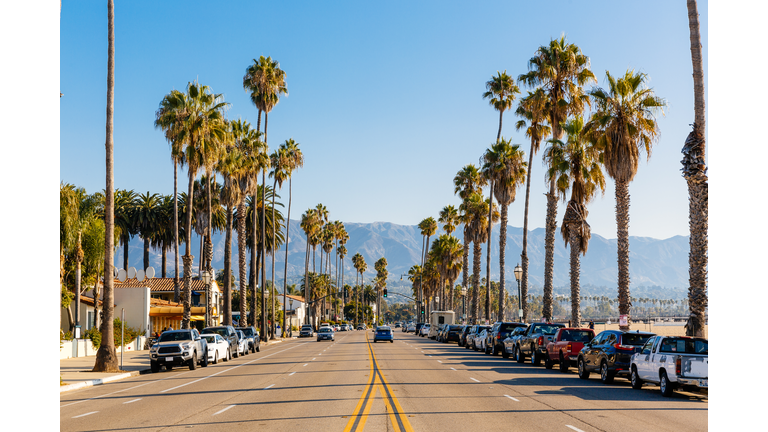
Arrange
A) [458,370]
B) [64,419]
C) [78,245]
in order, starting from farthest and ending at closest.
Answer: [78,245] < [458,370] < [64,419]

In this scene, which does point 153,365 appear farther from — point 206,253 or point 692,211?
point 206,253

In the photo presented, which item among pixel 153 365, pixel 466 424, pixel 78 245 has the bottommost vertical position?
pixel 153 365

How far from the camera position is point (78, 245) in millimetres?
44562

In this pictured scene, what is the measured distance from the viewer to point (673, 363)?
1650 cm

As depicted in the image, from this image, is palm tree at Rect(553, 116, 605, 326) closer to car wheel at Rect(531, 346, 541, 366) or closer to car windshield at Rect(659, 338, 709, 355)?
car wheel at Rect(531, 346, 541, 366)

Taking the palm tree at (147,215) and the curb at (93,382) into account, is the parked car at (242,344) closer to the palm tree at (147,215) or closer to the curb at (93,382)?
the curb at (93,382)

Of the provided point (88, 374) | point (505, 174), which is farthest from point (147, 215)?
point (88, 374)

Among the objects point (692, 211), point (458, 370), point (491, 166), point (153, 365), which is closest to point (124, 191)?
point (491, 166)

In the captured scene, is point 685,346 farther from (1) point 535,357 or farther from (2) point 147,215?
(2) point 147,215

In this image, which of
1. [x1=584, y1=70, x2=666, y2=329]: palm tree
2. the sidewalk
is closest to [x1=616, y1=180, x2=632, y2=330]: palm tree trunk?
[x1=584, y1=70, x2=666, y2=329]: palm tree

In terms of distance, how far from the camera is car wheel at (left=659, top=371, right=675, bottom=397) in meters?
16.9

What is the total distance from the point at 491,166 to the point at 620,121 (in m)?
27.8

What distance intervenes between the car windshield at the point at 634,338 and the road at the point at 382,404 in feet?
4.19

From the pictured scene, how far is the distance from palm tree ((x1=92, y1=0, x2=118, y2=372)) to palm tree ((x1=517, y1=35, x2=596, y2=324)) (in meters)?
24.7
